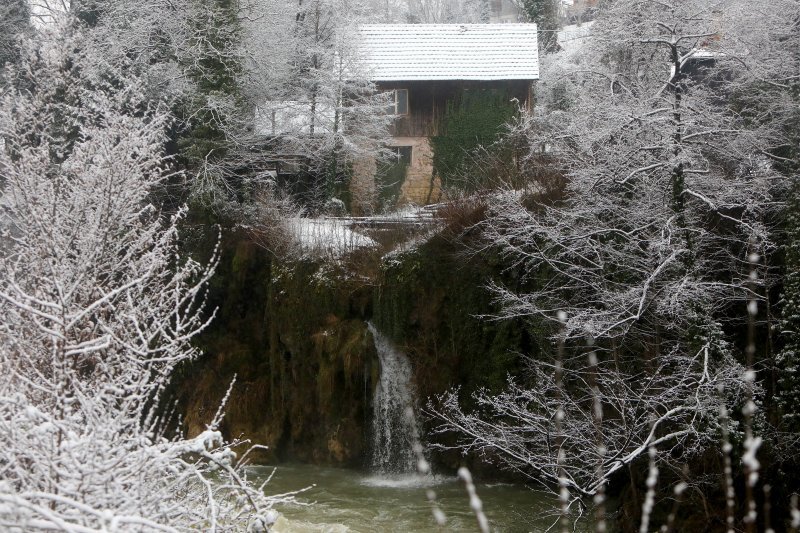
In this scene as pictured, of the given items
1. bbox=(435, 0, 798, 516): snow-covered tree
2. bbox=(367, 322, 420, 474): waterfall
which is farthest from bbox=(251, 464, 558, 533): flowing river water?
bbox=(435, 0, 798, 516): snow-covered tree

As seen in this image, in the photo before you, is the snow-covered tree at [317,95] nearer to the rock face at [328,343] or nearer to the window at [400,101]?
the window at [400,101]

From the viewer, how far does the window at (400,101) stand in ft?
80.2

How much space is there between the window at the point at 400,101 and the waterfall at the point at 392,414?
36.3ft

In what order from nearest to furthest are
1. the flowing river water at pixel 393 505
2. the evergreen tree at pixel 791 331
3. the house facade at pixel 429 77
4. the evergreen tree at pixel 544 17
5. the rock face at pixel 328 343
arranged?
the evergreen tree at pixel 791 331 < the flowing river water at pixel 393 505 < the rock face at pixel 328 343 < the house facade at pixel 429 77 < the evergreen tree at pixel 544 17

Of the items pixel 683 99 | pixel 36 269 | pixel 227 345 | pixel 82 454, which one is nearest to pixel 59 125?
pixel 227 345

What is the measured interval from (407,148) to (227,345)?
10.0 meters

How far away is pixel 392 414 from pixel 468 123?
1125cm

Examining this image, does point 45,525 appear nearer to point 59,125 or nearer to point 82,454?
point 82,454

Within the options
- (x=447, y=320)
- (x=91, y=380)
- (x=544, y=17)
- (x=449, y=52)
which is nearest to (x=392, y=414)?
(x=447, y=320)

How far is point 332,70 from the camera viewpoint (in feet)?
74.4

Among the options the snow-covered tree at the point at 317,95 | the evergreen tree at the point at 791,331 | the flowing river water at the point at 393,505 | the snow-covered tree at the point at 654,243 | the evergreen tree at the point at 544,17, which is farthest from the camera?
the evergreen tree at the point at 544,17

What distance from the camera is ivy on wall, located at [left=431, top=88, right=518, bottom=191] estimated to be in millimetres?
23094

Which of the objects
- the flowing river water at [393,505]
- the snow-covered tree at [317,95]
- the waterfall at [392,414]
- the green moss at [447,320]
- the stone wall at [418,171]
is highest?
the snow-covered tree at [317,95]

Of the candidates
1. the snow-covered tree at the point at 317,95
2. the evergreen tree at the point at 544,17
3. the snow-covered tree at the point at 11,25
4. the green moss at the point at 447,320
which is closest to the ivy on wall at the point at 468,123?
the snow-covered tree at the point at 317,95
